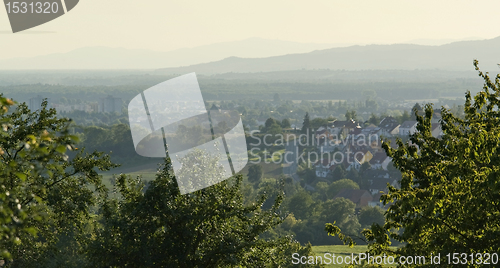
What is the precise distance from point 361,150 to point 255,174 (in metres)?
32.9

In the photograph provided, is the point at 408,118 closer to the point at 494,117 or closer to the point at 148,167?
the point at 148,167

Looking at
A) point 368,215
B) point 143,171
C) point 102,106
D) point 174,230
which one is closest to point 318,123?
point 143,171

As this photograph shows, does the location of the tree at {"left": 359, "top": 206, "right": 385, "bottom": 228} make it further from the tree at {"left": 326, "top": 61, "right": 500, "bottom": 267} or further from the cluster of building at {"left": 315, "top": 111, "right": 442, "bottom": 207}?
the tree at {"left": 326, "top": 61, "right": 500, "bottom": 267}

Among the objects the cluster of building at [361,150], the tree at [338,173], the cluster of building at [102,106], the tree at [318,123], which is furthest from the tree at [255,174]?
the cluster of building at [102,106]

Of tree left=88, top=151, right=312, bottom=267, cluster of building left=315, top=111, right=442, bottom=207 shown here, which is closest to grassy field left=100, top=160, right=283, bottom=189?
cluster of building left=315, top=111, right=442, bottom=207

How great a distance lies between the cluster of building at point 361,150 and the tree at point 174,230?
80.0 m

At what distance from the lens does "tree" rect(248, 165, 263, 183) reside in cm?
9275

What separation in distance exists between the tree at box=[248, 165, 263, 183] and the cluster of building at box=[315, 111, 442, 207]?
46.1 feet

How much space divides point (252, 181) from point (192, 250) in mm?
85424

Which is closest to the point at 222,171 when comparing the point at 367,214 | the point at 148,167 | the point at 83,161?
the point at 83,161

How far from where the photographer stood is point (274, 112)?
198 metres

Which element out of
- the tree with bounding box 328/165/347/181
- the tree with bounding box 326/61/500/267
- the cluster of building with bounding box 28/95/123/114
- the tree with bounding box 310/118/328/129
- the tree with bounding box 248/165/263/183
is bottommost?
the tree with bounding box 328/165/347/181

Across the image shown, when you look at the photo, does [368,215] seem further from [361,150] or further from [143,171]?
[361,150]

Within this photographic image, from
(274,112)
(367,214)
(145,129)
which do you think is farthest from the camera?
(274,112)
